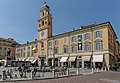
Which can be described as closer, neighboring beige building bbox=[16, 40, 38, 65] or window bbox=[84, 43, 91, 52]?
window bbox=[84, 43, 91, 52]

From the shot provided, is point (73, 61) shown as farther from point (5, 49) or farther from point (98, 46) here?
point (5, 49)

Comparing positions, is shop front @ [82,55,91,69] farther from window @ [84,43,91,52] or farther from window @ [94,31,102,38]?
window @ [94,31,102,38]

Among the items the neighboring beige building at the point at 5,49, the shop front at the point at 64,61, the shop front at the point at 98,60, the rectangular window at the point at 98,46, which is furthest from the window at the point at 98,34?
the neighboring beige building at the point at 5,49

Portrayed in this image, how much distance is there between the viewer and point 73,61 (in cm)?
4669

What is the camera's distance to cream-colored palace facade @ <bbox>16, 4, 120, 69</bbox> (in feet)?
134

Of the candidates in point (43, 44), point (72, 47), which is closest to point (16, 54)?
point (43, 44)

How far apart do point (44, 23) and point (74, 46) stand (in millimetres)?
17718

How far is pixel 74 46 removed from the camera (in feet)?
156

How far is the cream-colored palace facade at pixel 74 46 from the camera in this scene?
40.8 m

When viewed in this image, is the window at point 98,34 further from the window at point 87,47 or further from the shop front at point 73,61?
the shop front at point 73,61

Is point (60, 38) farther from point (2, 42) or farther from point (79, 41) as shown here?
point (2, 42)

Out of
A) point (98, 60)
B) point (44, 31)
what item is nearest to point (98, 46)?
point (98, 60)

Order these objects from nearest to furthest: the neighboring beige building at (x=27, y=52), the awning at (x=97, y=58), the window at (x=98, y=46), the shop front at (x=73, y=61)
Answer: the awning at (x=97, y=58) → the window at (x=98, y=46) → the shop front at (x=73, y=61) → the neighboring beige building at (x=27, y=52)

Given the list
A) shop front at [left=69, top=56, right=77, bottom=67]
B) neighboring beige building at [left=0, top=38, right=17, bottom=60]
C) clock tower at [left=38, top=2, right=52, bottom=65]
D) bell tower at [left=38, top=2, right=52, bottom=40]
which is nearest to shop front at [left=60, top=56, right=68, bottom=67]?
shop front at [left=69, top=56, right=77, bottom=67]
